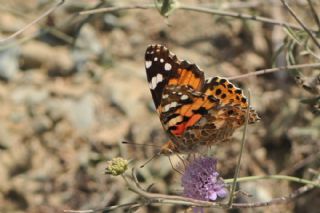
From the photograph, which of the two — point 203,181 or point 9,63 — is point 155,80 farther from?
point 9,63

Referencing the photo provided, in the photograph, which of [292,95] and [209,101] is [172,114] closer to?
[209,101]

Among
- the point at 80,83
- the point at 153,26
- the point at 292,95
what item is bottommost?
the point at 292,95

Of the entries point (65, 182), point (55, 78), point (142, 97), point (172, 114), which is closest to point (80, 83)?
point (55, 78)

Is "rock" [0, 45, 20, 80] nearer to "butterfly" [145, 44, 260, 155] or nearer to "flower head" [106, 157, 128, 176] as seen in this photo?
"butterfly" [145, 44, 260, 155]

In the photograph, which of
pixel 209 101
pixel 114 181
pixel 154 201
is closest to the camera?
pixel 154 201

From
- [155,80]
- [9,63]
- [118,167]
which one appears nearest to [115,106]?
[9,63]

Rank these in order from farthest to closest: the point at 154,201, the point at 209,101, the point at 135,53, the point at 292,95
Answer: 1. the point at 135,53
2. the point at 292,95
3. the point at 209,101
4. the point at 154,201

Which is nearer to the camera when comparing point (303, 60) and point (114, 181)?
point (114, 181)
